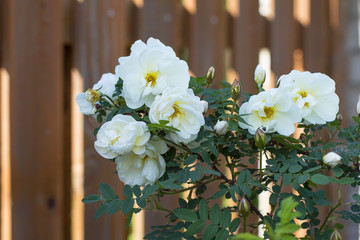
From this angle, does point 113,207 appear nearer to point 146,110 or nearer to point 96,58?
point 146,110

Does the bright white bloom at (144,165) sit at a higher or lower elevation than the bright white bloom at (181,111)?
lower

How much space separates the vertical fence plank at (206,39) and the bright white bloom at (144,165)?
1.14m

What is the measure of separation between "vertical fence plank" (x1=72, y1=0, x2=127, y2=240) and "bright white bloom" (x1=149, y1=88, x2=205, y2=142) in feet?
3.27

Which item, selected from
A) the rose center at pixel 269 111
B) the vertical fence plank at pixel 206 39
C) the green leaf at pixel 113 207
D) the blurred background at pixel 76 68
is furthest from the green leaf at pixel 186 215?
the vertical fence plank at pixel 206 39

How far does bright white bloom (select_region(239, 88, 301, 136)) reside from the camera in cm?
74

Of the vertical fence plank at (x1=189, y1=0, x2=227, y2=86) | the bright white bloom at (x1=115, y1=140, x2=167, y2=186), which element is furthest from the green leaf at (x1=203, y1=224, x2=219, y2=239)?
the vertical fence plank at (x1=189, y1=0, x2=227, y2=86)

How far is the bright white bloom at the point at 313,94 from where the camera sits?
0.79m

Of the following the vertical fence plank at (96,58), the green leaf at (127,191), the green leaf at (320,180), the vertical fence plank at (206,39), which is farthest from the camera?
the vertical fence plank at (206,39)

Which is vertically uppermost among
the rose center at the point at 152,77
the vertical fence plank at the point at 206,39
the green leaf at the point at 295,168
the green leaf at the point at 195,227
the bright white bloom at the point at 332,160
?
the vertical fence plank at the point at 206,39

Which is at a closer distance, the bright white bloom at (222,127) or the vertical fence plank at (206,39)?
the bright white bloom at (222,127)

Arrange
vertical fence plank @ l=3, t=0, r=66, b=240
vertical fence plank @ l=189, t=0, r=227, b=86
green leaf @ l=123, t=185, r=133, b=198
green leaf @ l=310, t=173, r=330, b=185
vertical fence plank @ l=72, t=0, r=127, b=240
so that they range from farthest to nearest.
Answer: vertical fence plank @ l=189, t=0, r=227, b=86
vertical fence plank @ l=72, t=0, r=127, b=240
vertical fence plank @ l=3, t=0, r=66, b=240
green leaf @ l=123, t=185, r=133, b=198
green leaf @ l=310, t=173, r=330, b=185

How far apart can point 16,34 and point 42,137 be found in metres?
0.39

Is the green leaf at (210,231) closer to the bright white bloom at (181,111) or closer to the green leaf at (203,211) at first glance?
the green leaf at (203,211)

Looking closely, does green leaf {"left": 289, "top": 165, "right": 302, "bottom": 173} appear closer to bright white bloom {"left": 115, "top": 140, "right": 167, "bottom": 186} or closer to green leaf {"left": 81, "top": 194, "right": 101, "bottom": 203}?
bright white bloom {"left": 115, "top": 140, "right": 167, "bottom": 186}
